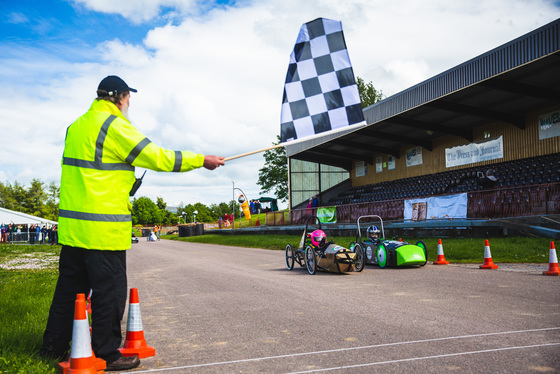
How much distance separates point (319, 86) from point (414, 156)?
24721 millimetres

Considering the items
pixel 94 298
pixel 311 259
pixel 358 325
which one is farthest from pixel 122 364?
pixel 311 259

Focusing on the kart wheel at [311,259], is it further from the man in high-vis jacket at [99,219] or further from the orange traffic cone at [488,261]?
the man in high-vis jacket at [99,219]

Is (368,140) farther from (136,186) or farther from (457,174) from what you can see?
(136,186)

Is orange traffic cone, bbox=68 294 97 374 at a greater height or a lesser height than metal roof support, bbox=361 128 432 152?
lesser

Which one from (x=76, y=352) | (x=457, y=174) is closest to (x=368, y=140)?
(x=457, y=174)

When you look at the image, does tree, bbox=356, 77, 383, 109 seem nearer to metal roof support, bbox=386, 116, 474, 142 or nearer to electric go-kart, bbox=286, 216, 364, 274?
metal roof support, bbox=386, 116, 474, 142

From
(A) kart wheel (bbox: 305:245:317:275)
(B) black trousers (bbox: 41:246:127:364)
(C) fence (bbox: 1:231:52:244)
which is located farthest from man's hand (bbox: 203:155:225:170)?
(C) fence (bbox: 1:231:52:244)

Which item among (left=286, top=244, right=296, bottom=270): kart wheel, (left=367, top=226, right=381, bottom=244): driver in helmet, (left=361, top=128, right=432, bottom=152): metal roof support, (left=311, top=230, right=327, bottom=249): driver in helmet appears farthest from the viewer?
(left=361, top=128, right=432, bottom=152): metal roof support

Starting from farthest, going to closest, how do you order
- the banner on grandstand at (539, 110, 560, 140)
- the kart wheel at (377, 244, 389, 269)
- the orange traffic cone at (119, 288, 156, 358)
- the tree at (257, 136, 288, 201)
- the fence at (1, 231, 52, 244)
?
the tree at (257, 136, 288, 201) < the fence at (1, 231, 52, 244) < the banner on grandstand at (539, 110, 560, 140) < the kart wheel at (377, 244, 389, 269) < the orange traffic cone at (119, 288, 156, 358)

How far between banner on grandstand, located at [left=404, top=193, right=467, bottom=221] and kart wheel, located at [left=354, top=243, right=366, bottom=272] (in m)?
7.68

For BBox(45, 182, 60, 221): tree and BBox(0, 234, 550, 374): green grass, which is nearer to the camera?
BBox(0, 234, 550, 374): green grass

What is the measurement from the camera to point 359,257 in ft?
33.4

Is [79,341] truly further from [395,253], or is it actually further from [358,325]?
[395,253]

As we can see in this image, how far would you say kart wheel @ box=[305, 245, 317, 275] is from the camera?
9984 millimetres
